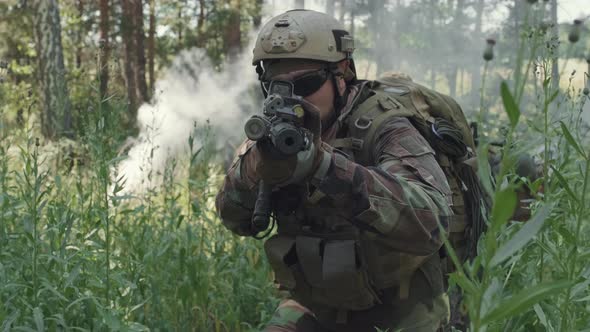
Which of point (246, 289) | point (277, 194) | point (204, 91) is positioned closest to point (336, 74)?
point (277, 194)

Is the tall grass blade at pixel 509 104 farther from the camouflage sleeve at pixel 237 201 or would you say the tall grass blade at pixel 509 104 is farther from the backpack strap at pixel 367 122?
the camouflage sleeve at pixel 237 201

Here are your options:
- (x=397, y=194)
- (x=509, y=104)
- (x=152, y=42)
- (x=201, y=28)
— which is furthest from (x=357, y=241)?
(x=152, y=42)

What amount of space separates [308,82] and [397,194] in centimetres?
68

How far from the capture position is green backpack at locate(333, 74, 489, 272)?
2740 mm

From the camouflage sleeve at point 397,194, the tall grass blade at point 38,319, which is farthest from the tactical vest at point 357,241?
the tall grass blade at point 38,319

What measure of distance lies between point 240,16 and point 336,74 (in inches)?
394

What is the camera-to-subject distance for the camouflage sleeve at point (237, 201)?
283 cm

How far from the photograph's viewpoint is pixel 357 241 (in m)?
2.67

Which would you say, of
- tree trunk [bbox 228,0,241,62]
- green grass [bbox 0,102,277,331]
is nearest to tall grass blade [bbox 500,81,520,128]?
green grass [bbox 0,102,277,331]

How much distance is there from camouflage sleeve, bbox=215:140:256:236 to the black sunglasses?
295 millimetres

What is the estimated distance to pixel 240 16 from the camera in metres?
12.6

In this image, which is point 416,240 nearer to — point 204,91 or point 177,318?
point 177,318

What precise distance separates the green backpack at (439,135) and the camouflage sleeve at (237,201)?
1.37ft

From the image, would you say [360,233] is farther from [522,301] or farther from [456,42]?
[456,42]
